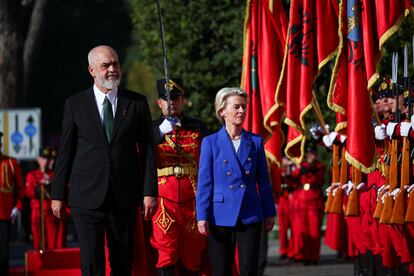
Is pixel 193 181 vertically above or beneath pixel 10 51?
beneath

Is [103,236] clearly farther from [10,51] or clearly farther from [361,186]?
[10,51]

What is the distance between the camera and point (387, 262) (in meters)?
13.9

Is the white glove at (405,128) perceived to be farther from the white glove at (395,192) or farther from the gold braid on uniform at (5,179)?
the gold braid on uniform at (5,179)

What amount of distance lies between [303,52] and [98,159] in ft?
16.2

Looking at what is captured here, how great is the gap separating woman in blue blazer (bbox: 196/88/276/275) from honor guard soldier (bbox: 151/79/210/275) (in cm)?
159

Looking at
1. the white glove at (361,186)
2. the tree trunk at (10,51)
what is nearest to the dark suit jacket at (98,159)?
the white glove at (361,186)

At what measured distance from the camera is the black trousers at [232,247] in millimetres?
10570

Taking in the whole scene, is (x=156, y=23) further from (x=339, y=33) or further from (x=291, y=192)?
(x=339, y=33)

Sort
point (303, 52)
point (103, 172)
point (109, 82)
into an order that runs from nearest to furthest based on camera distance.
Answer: point (103, 172)
point (109, 82)
point (303, 52)

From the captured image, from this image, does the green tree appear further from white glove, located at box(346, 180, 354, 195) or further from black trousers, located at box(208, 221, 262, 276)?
black trousers, located at box(208, 221, 262, 276)

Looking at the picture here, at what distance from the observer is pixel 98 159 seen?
9906 millimetres

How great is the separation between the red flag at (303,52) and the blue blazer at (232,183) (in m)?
3.29

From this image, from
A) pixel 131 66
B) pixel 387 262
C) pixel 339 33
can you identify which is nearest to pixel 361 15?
pixel 339 33

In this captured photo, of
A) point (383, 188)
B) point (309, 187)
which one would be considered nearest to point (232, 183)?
point (383, 188)
